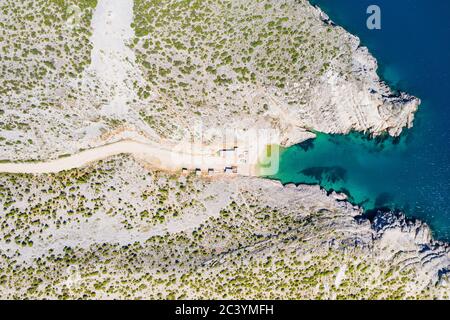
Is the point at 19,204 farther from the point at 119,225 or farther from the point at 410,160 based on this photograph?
the point at 410,160

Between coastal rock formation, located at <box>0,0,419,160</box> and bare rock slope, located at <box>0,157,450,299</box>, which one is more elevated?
coastal rock formation, located at <box>0,0,419,160</box>

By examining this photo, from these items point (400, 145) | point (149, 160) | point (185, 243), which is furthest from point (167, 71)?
point (400, 145)

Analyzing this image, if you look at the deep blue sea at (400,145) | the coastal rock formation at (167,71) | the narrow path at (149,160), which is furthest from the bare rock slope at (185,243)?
the coastal rock formation at (167,71)

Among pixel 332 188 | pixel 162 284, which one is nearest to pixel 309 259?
pixel 332 188

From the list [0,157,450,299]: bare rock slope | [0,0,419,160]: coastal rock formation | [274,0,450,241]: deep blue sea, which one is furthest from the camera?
[274,0,450,241]: deep blue sea

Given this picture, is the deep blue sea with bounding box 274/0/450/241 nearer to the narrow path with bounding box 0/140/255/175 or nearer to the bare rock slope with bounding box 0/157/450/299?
the bare rock slope with bounding box 0/157/450/299

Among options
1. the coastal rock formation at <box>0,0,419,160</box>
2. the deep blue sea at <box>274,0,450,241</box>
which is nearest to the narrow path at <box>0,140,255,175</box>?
the coastal rock formation at <box>0,0,419,160</box>

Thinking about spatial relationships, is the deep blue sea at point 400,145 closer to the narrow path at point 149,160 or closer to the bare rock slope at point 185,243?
the bare rock slope at point 185,243

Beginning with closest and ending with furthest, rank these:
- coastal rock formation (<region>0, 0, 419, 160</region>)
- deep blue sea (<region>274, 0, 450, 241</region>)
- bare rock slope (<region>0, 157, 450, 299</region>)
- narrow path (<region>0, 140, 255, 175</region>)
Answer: coastal rock formation (<region>0, 0, 419, 160</region>)
bare rock slope (<region>0, 157, 450, 299</region>)
narrow path (<region>0, 140, 255, 175</region>)
deep blue sea (<region>274, 0, 450, 241</region>)

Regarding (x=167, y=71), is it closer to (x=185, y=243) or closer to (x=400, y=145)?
(x=185, y=243)
